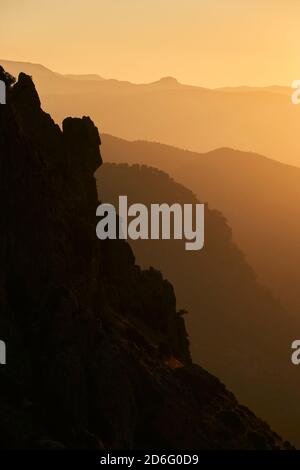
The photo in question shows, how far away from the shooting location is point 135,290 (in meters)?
132

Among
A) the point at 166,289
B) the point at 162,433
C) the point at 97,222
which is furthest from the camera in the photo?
the point at 166,289

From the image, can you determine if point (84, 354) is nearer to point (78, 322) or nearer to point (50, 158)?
point (78, 322)

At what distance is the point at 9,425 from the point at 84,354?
16.1 metres

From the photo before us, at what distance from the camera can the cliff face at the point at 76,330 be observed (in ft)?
310

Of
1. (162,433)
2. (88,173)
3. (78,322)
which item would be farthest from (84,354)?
(88,173)

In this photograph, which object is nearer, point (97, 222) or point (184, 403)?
point (184, 403)

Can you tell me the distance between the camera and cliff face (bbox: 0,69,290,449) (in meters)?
94.5

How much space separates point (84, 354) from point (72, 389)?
15.7 ft

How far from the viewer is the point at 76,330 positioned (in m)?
98.4
